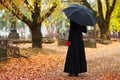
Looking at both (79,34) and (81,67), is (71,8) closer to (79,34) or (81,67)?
(79,34)

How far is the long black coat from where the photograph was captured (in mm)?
11375

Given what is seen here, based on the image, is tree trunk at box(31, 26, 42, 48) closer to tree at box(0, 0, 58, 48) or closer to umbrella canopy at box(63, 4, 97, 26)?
tree at box(0, 0, 58, 48)

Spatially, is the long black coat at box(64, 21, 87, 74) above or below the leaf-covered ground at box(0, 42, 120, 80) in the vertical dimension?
above

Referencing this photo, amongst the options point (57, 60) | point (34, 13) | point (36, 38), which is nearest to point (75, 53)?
point (57, 60)

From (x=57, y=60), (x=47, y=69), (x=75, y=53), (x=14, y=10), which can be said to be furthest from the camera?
(x=14, y=10)

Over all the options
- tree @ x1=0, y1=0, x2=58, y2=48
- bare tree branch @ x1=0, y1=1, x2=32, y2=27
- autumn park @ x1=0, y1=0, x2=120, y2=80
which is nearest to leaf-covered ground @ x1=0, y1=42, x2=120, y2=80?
autumn park @ x1=0, y1=0, x2=120, y2=80

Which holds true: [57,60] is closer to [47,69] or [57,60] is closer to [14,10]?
[47,69]

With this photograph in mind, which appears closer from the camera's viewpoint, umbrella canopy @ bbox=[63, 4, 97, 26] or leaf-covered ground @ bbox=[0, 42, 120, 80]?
umbrella canopy @ bbox=[63, 4, 97, 26]

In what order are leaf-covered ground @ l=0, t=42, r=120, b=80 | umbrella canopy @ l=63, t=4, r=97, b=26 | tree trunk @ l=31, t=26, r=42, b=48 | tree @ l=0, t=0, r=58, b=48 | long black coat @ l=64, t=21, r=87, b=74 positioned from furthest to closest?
1. tree trunk @ l=31, t=26, r=42, b=48
2. tree @ l=0, t=0, r=58, b=48
3. long black coat @ l=64, t=21, r=87, b=74
4. leaf-covered ground @ l=0, t=42, r=120, b=80
5. umbrella canopy @ l=63, t=4, r=97, b=26

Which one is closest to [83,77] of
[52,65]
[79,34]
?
[79,34]

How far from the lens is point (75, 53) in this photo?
11.4m

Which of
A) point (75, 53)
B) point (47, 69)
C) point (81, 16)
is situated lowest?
point (47, 69)

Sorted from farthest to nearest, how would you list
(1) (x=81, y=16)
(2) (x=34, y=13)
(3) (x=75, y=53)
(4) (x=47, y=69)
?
(2) (x=34, y=13) → (4) (x=47, y=69) → (3) (x=75, y=53) → (1) (x=81, y=16)

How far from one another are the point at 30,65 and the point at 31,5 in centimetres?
625
